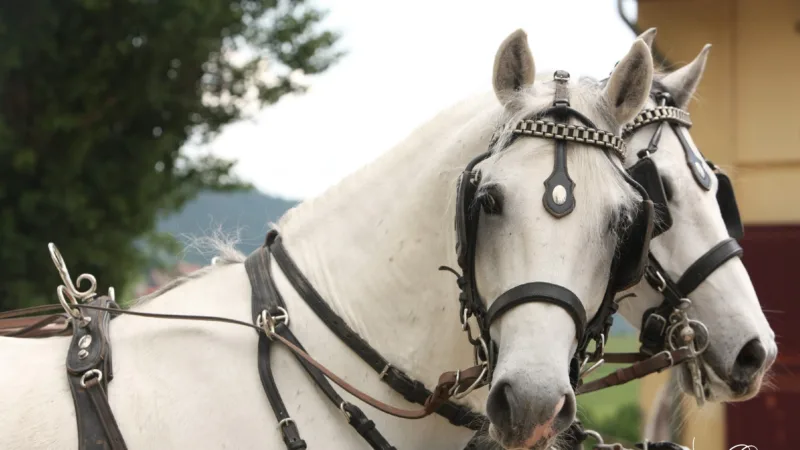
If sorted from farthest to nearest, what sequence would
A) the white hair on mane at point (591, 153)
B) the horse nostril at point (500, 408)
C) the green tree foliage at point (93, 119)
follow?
1. the green tree foliage at point (93, 119)
2. the white hair on mane at point (591, 153)
3. the horse nostril at point (500, 408)

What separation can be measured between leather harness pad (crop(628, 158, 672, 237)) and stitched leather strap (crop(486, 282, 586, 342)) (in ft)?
2.57

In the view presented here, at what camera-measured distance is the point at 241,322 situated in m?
1.93

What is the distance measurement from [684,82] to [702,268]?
0.69 m

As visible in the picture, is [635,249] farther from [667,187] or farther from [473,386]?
[667,187]

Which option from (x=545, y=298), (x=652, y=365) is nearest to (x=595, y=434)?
(x=652, y=365)

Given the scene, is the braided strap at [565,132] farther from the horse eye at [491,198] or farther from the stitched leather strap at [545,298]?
the stitched leather strap at [545,298]

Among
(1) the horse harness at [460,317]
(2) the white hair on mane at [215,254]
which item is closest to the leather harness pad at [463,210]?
(1) the horse harness at [460,317]

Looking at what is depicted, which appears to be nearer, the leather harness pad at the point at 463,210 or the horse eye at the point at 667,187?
the leather harness pad at the point at 463,210

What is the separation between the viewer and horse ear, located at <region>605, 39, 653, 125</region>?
1870mm

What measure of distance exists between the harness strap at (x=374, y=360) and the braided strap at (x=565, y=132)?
2.01 feet

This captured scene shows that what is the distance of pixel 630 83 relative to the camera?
1.89 metres

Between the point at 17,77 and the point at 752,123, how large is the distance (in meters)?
4.79

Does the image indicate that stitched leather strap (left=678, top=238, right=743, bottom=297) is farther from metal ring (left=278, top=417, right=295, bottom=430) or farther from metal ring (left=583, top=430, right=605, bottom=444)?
metal ring (left=278, top=417, right=295, bottom=430)

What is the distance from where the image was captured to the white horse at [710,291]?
8.05ft
